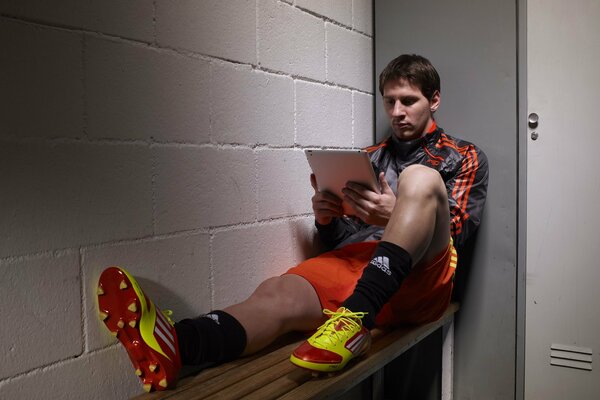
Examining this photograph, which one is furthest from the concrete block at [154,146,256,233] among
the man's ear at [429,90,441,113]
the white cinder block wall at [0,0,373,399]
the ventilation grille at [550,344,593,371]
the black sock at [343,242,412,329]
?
the ventilation grille at [550,344,593,371]

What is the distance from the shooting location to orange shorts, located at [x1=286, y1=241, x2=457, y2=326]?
1415mm

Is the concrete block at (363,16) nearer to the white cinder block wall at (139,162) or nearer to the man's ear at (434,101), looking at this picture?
the white cinder block wall at (139,162)

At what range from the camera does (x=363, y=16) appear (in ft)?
6.63

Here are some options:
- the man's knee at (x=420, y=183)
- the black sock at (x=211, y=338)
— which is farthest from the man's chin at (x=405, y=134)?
the black sock at (x=211, y=338)

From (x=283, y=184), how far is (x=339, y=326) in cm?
62

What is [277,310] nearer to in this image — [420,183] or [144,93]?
[420,183]

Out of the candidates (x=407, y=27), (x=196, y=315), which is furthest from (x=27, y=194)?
(x=407, y=27)

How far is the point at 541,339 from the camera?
1.78 metres

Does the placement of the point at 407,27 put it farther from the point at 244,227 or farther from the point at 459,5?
the point at 244,227

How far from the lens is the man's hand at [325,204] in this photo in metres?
1.56

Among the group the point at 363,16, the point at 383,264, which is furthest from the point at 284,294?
the point at 363,16

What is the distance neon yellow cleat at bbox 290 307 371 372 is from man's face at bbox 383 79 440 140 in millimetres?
801

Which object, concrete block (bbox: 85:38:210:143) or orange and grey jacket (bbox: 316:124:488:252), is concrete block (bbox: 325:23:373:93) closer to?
orange and grey jacket (bbox: 316:124:488:252)

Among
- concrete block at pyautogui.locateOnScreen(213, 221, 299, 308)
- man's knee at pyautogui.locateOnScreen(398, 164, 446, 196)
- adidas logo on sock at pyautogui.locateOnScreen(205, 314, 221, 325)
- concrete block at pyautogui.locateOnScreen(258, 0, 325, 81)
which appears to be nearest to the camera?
adidas logo on sock at pyautogui.locateOnScreen(205, 314, 221, 325)
